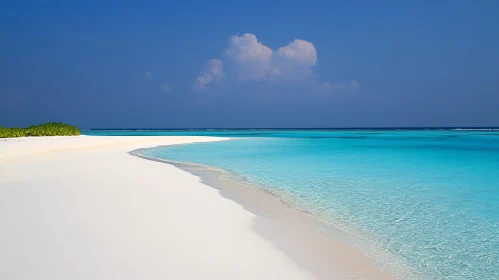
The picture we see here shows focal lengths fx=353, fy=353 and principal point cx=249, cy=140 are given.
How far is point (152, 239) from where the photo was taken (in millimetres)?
5098

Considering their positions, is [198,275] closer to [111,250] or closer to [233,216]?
[111,250]

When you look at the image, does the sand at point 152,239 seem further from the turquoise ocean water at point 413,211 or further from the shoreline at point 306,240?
the turquoise ocean water at point 413,211

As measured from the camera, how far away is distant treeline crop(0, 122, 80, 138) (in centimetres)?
3791

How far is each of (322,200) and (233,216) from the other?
9.57 ft

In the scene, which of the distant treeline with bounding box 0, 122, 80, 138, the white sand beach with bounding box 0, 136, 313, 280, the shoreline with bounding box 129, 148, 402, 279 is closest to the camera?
the white sand beach with bounding box 0, 136, 313, 280

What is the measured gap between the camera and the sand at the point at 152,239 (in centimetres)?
405

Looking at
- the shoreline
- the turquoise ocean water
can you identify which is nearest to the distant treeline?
the turquoise ocean water

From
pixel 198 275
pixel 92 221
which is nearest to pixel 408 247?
pixel 198 275

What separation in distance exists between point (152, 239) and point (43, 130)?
45500mm

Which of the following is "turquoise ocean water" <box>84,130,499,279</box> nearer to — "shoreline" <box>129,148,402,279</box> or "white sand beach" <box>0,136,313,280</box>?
"shoreline" <box>129,148,402,279</box>

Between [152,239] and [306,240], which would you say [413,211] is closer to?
[306,240]

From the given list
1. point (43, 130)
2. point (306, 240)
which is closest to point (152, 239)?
point (306, 240)

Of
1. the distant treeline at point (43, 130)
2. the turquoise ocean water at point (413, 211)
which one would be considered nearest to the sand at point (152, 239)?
the turquoise ocean water at point (413, 211)

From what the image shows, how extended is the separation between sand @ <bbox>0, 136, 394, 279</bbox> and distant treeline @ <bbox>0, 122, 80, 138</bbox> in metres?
35.2
